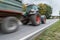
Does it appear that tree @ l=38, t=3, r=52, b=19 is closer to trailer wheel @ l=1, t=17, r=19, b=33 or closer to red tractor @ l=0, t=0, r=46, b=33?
red tractor @ l=0, t=0, r=46, b=33

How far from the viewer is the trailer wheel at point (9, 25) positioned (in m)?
4.82

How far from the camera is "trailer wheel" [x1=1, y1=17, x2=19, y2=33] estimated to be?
482 cm

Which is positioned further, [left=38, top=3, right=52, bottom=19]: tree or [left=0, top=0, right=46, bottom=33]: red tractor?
[left=38, top=3, right=52, bottom=19]: tree

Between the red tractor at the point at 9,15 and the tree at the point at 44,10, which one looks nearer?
the red tractor at the point at 9,15

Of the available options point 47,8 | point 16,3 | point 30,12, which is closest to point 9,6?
point 16,3

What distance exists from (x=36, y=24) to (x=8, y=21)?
2671 mm

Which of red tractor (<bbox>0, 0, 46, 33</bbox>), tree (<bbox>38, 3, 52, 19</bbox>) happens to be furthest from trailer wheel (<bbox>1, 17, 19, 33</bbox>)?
tree (<bbox>38, 3, 52, 19</bbox>)

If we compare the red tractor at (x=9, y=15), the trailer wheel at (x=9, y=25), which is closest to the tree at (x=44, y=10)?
the red tractor at (x=9, y=15)

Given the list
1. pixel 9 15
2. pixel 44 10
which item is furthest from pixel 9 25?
pixel 44 10

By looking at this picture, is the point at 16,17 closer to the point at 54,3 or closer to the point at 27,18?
the point at 27,18

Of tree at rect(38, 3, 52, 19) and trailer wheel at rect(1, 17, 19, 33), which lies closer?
trailer wheel at rect(1, 17, 19, 33)

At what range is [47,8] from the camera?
59.3 feet

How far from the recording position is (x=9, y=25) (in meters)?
5.08

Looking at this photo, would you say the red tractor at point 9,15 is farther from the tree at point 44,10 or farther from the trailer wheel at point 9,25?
the tree at point 44,10
